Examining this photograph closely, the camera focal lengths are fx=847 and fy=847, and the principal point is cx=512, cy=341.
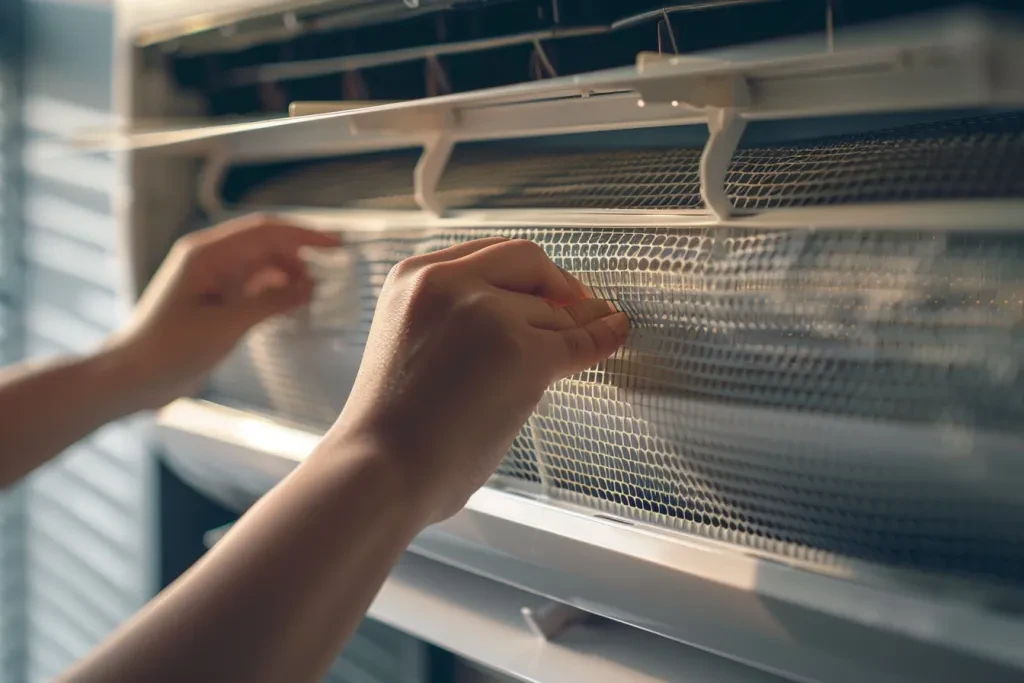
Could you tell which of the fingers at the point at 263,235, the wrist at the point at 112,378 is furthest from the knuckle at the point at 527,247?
the wrist at the point at 112,378

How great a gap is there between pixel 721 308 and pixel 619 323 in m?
0.07

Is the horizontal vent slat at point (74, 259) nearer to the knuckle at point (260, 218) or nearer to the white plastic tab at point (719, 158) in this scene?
the knuckle at point (260, 218)

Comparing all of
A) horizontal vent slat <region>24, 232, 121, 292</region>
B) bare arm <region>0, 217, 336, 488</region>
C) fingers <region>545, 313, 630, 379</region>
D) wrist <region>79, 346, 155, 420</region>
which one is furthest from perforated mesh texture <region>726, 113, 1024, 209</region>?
horizontal vent slat <region>24, 232, 121, 292</region>

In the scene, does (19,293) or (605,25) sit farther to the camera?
→ (19,293)

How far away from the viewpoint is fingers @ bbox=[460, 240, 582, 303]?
19.6 inches

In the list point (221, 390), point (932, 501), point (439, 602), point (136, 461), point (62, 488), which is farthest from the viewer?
point (62, 488)

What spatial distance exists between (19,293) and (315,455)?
1290 mm

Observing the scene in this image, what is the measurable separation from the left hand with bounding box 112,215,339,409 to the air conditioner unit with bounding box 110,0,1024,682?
61 mm

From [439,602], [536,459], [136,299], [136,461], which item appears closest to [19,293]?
[136,461]

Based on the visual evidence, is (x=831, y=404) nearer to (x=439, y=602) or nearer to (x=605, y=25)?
(x=605, y=25)

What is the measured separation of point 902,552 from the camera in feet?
1.49

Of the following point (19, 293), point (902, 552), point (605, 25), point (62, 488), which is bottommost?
point (62, 488)

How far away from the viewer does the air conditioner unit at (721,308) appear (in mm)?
397

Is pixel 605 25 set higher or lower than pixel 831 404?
higher
